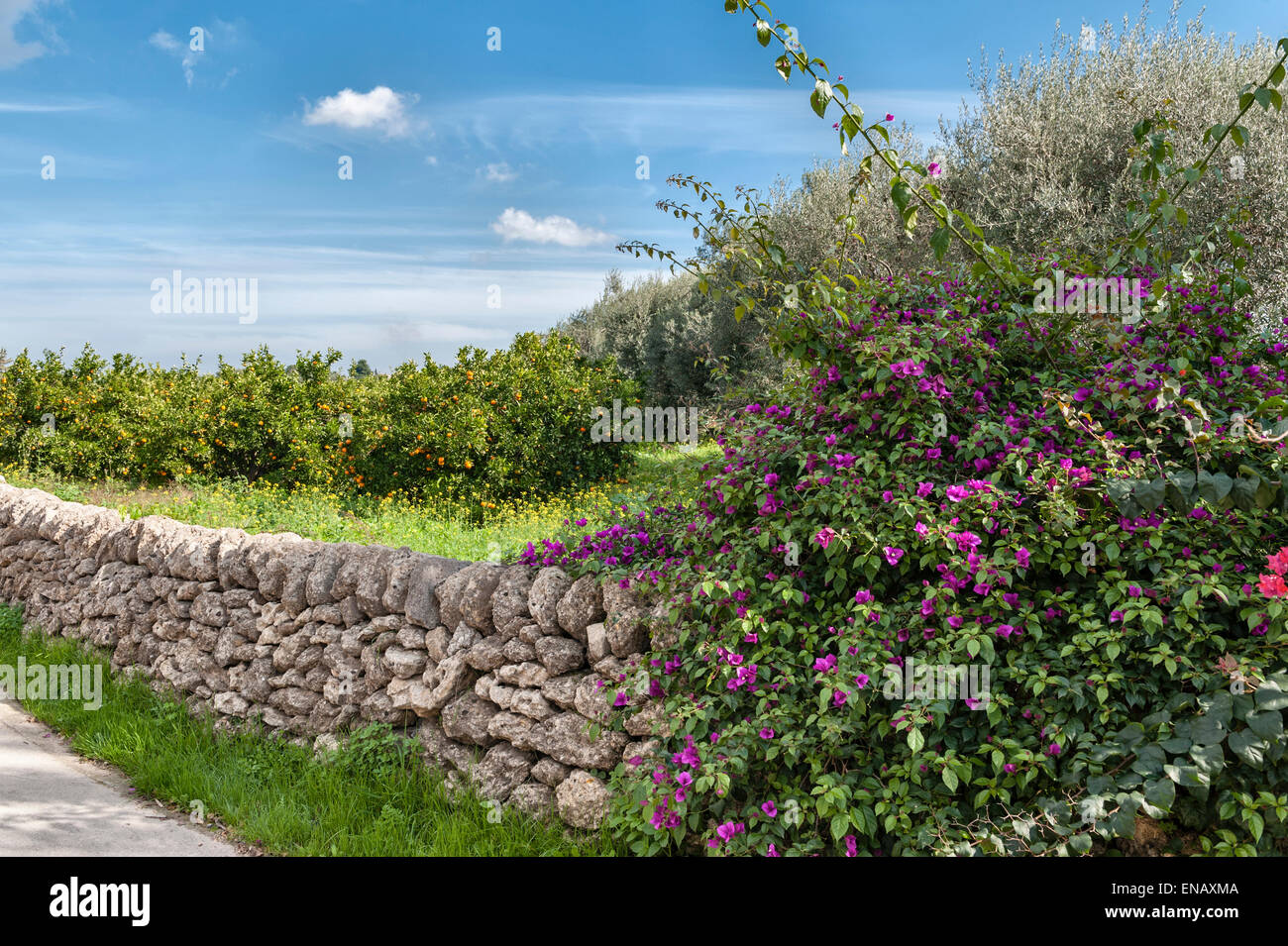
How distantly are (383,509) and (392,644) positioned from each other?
256 inches

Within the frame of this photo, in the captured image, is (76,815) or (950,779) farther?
(76,815)

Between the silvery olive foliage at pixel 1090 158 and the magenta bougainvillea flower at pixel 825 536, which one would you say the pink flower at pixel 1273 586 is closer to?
the magenta bougainvillea flower at pixel 825 536

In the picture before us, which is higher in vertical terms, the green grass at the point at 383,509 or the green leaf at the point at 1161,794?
the green grass at the point at 383,509

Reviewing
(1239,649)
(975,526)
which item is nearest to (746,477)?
(975,526)

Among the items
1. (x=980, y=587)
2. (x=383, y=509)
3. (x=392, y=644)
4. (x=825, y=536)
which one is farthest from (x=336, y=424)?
(x=980, y=587)

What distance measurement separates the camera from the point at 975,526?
3.26 metres

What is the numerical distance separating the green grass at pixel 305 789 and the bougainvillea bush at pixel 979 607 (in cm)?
81

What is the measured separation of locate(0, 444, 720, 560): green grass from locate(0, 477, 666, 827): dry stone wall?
61cm

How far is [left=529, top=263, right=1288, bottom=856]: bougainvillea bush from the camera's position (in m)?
2.77

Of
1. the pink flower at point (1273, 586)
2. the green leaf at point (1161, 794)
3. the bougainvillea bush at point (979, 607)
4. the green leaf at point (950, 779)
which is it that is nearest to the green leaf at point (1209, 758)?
the bougainvillea bush at point (979, 607)

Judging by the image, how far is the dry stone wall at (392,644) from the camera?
152 inches

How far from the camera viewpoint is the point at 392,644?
4777 mm

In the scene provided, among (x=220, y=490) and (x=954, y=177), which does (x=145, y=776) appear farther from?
(x=954, y=177)

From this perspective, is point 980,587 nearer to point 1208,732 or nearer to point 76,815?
point 1208,732
